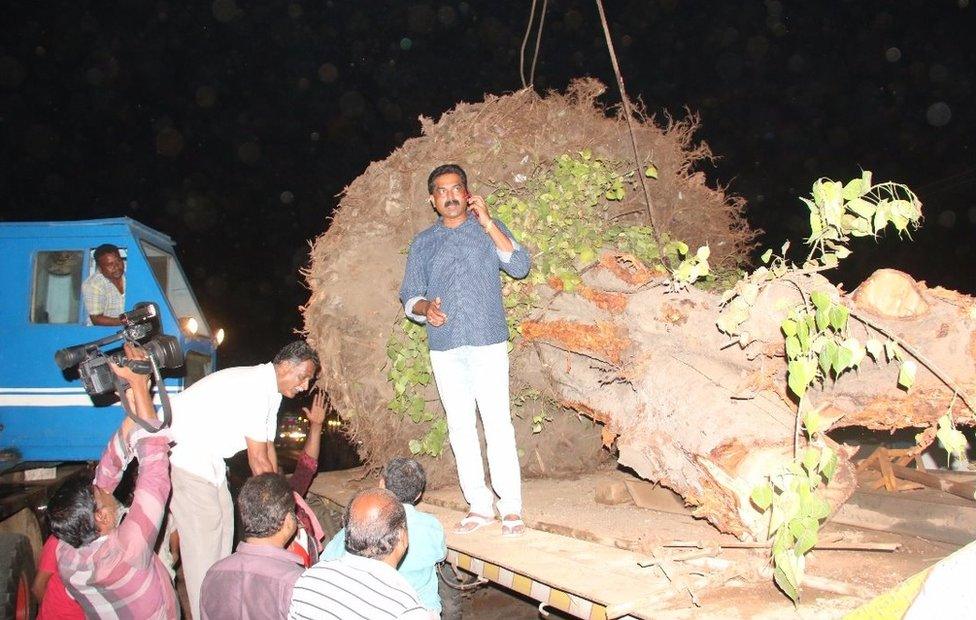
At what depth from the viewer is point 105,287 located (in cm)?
544

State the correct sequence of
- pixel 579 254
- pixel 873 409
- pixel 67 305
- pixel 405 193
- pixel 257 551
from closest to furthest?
pixel 257 551
pixel 873 409
pixel 579 254
pixel 405 193
pixel 67 305

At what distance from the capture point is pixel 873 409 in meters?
3.14

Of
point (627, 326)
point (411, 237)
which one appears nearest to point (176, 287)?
point (411, 237)

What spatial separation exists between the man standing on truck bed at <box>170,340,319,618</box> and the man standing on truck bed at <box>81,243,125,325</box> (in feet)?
6.96

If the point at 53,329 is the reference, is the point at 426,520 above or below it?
below

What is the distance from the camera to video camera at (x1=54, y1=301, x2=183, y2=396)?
324cm

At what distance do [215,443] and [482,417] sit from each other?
1526mm

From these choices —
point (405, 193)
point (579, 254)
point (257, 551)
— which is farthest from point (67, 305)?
point (579, 254)

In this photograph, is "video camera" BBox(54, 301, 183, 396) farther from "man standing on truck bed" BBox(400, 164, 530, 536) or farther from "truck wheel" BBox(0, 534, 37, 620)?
"truck wheel" BBox(0, 534, 37, 620)

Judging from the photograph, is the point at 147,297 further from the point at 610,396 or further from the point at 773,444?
the point at 773,444

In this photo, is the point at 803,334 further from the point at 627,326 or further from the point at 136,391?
the point at 136,391

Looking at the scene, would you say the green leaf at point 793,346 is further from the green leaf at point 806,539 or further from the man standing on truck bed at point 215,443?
the man standing on truck bed at point 215,443

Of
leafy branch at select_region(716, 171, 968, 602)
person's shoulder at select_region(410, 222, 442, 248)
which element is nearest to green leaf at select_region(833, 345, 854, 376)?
leafy branch at select_region(716, 171, 968, 602)

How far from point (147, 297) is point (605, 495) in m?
4.17
